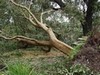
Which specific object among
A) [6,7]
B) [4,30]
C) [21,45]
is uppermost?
[6,7]

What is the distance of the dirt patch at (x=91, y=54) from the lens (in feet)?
19.2

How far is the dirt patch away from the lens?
19.2 feet

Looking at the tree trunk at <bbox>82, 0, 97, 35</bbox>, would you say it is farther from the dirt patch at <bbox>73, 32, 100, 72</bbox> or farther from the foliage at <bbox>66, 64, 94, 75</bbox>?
the foliage at <bbox>66, 64, 94, 75</bbox>

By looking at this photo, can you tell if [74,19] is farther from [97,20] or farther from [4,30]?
[4,30]

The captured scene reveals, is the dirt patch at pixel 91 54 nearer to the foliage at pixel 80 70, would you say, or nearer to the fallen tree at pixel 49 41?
the foliage at pixel 80 70

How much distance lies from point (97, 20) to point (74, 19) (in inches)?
69.1

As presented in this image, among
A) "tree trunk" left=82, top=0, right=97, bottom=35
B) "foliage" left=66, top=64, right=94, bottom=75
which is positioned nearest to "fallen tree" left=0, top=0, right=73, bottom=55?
"foliage" left=66, top=64, right=94, bottom=75

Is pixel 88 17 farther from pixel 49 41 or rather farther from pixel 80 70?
pixel 80 70

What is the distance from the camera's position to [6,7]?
12.9m

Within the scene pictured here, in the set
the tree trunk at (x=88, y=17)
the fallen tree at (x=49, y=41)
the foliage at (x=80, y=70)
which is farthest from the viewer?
the tree trunk at (x=88, y=17)

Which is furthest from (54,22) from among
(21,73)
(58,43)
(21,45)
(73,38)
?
(21,73)

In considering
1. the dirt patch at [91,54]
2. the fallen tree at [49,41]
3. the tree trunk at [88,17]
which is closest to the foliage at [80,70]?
the dirt patch at [91,54]

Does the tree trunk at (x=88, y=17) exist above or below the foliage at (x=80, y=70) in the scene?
above

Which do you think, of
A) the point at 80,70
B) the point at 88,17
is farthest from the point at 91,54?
the point at 88,17
